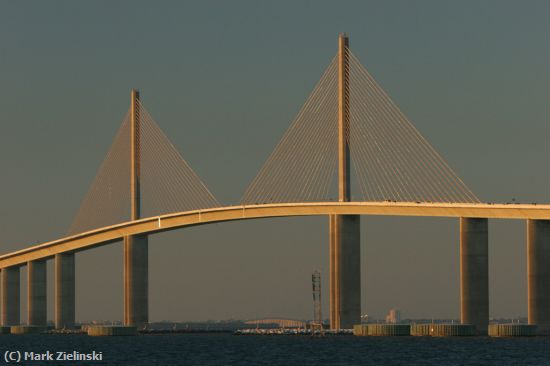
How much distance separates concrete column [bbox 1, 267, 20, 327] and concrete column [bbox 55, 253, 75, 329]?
13.3 m

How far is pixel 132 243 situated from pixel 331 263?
1248 inches

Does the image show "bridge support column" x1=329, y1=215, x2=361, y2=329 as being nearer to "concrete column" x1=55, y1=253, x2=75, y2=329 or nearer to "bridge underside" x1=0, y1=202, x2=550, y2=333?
"bridge underside" x1=0, y1=202, x2=550, y2=333

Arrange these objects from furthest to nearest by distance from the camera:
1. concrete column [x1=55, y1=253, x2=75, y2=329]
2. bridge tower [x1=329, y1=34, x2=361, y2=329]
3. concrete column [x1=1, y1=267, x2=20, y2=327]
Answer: concrete column [x1=1, y1=267, x2=20, y2=327] → concrete column [x1=55, y1=253, x2=75, y2=329] → bridge tower [x1=329, y1=34, x2=361, y2=329]

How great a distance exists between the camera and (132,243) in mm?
173250

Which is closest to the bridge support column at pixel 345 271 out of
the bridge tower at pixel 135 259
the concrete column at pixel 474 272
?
the concrete column at pixel 474 272

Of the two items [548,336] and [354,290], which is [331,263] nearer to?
[354,290]

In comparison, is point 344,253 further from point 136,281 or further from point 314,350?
point 136,281

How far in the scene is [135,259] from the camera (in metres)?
174

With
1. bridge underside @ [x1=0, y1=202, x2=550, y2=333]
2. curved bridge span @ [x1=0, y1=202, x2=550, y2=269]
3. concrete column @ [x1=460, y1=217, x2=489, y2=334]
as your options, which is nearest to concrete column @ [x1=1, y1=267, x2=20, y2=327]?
curved bridge span @ [x1=0, y1=202, x2=550, y2=269]

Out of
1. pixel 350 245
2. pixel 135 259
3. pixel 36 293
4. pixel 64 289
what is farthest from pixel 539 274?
pixel 36 293

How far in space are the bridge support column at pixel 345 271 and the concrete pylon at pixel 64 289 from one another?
1797 inches

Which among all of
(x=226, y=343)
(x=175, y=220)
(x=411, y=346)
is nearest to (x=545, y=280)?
(x=411, y=346)

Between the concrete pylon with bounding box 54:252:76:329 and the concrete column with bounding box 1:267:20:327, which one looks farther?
the concrete column with bounding box 1:267:20:327

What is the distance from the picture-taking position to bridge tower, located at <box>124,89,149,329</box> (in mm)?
171125
